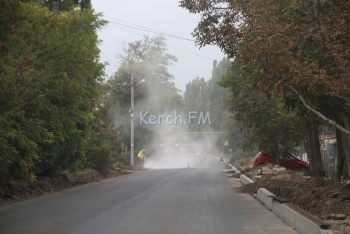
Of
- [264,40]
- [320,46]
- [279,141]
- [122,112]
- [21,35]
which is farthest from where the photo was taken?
[122,112]

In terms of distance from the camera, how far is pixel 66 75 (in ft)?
52.8

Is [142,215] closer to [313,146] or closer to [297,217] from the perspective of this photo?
[297,217]

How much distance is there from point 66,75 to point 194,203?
5928mm

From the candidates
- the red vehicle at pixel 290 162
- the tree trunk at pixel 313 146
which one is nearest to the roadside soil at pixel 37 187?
the tree trunk at pixel 313 146

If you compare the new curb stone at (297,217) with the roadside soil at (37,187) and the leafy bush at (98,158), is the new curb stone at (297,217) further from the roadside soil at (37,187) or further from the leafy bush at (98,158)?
Answer: the leafy bush at (98,158)

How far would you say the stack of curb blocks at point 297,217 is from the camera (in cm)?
824

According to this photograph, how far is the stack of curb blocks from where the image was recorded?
27.0ft

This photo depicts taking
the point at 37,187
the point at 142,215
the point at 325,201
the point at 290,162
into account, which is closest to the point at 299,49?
the point at 325,201

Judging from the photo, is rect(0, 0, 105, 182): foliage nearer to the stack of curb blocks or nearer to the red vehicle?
the stack of curb blocks

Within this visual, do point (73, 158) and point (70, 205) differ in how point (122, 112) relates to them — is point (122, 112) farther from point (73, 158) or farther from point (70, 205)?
point (70, 205)

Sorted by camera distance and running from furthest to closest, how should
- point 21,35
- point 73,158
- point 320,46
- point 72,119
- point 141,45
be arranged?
point 141,45 < point 73,158 < point 72,119 < point 21,35 < point 320,46

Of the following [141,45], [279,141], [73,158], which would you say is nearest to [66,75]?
[73,158]

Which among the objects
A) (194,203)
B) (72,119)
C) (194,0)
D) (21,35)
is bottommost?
(194,203)

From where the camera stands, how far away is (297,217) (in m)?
9.90
